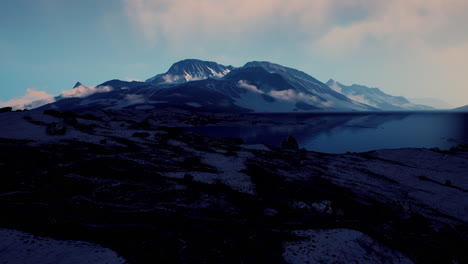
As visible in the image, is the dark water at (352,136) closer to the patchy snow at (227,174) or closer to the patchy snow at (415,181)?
the patchy snow at (415,181)

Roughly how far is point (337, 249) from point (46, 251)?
1039 centimetres

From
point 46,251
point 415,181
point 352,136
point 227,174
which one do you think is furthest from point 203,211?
point 352,136

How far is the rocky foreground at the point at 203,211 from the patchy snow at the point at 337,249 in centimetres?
5

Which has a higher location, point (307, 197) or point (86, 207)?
point (86, 207)

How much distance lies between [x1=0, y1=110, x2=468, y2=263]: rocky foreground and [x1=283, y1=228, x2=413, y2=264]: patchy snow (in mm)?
48

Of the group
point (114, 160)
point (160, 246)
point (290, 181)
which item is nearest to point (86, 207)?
point (160, 246)

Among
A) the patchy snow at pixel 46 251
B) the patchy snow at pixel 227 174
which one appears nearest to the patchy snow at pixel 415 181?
the patchy snow at pixel 227 174

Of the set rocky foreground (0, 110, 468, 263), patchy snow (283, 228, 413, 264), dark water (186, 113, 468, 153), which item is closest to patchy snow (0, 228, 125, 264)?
rocky foreground (0, 110, 468, 263)

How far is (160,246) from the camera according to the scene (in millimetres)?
8211

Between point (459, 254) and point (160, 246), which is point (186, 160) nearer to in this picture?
point (160, 246)

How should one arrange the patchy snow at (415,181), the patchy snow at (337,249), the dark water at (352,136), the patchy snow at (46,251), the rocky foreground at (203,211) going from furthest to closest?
the dark water at (352,136) < the patchy snow at (415,181) < the patchy snow at (337,249) < the rocky foreground at (203,211) < the patchy snow at (46,251)

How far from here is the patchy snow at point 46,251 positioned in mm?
7109

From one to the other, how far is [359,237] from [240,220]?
5.39 m

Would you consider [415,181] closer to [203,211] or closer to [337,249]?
[337,249]
